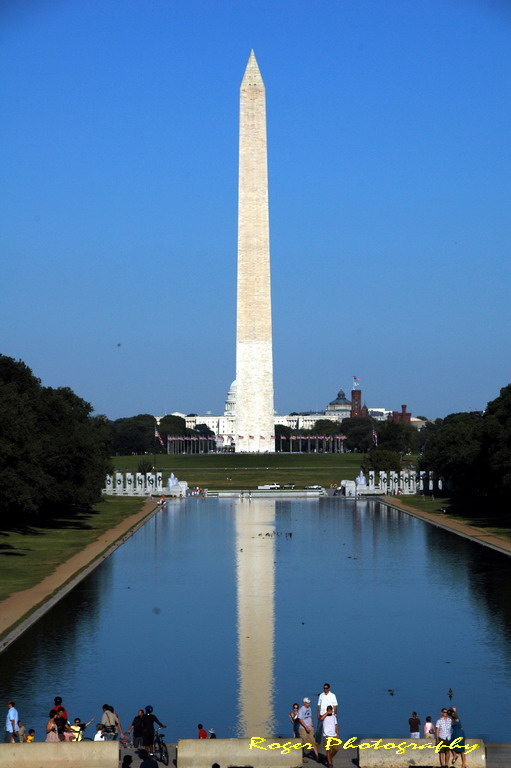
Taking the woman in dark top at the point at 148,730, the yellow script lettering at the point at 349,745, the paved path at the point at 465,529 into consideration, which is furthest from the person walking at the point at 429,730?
the paved path at the point at 465,529

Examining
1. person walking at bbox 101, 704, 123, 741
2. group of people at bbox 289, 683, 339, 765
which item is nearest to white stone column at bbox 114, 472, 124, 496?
person walking at bbox 101, 704, 123, 741

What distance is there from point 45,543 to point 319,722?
119 ft

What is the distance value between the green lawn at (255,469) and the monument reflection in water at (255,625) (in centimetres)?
4634

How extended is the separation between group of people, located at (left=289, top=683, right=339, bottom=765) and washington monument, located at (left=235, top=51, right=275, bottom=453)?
9669 centimetres

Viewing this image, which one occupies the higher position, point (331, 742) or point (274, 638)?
point (274, 638)

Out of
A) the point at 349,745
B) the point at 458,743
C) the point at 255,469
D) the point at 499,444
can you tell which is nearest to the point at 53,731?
the point at 349,745

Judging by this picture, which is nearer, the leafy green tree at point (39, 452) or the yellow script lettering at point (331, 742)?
the yellow script lettering at point (331, 742)

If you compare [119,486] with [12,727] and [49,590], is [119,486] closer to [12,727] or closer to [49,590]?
[49,590]

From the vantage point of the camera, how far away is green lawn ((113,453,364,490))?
111m

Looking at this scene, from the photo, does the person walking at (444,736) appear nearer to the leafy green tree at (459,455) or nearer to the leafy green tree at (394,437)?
the leafy green tree at (459,455)

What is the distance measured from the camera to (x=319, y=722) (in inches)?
821

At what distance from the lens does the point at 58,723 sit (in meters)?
19.7

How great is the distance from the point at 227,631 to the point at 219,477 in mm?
82655

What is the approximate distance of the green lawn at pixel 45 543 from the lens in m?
42.8
